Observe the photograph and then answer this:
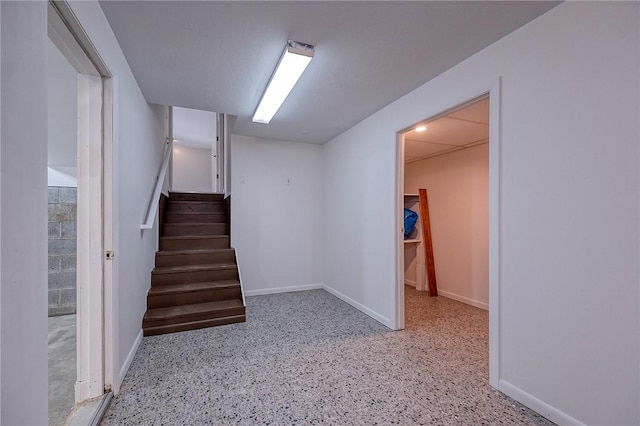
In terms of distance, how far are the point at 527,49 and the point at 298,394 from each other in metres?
2.56

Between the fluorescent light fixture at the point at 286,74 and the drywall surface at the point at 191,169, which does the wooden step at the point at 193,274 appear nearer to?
the fluorescent light fixture at the point at 286,74

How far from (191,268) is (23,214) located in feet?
8.32

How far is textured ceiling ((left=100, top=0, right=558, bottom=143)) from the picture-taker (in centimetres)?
149

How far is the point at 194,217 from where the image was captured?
4.14 m

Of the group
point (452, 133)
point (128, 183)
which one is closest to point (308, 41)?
point (128, 183)

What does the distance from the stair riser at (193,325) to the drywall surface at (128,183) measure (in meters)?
0.15

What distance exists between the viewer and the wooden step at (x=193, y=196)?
4.52 m

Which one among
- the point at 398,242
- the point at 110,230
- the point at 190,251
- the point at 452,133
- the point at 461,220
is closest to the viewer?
the point at 110,230

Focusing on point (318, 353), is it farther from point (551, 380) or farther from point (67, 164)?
point (67, 164)

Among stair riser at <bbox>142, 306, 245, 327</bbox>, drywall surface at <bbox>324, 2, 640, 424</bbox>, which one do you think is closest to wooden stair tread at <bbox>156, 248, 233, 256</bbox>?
stair riser at <bbox>142, 306, 245, 327</bbox>

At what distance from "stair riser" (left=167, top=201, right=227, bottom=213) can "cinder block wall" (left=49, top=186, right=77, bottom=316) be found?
76.7 inches

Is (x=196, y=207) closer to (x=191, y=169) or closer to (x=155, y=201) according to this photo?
(x=155, y=201)

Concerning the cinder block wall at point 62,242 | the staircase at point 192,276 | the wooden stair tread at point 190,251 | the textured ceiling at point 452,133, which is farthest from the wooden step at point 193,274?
the textured ceiling at point 452,133

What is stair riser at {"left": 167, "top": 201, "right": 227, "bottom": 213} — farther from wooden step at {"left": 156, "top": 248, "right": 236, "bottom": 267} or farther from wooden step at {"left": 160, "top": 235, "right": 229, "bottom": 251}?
wooden step at {"left": 156, "top": 248, "right": 236, "bottom": 267}
